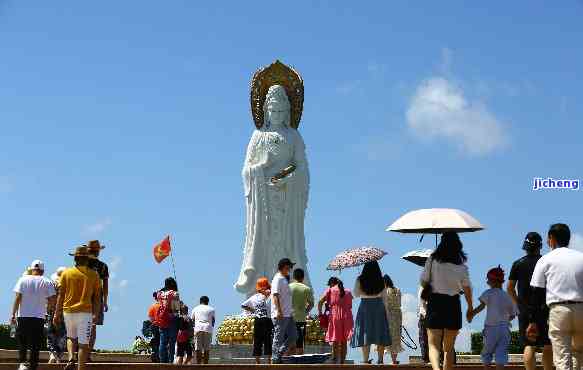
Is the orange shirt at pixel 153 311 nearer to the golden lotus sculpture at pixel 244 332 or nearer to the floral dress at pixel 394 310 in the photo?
the floral dress at pixel 394 310

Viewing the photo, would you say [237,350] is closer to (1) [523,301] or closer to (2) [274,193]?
(2) [274,193]

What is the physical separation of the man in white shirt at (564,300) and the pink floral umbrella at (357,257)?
277 inches

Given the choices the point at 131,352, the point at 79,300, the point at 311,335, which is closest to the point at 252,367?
the point at 79,300

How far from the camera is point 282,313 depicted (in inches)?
623

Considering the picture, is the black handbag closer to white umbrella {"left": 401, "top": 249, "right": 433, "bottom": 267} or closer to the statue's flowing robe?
white umbrella {"left": 401, "top": 249, "right": 433, "bottom": 267}

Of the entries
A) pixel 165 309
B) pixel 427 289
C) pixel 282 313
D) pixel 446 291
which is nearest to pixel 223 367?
pixel 282 313

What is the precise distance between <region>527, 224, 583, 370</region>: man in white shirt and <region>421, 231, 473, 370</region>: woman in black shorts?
4.53 ft

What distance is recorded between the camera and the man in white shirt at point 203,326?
1922 centimetres

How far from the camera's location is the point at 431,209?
13562 mm

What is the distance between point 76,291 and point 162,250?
13.1 metres

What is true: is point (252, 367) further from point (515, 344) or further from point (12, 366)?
point (515, 344)

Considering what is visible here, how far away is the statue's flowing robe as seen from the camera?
27000 millimetres

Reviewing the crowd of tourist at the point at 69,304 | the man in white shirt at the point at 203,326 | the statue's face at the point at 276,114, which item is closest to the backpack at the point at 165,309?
the man in white shirt at the point at 203,326

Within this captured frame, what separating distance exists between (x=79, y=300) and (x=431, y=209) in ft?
14.1
